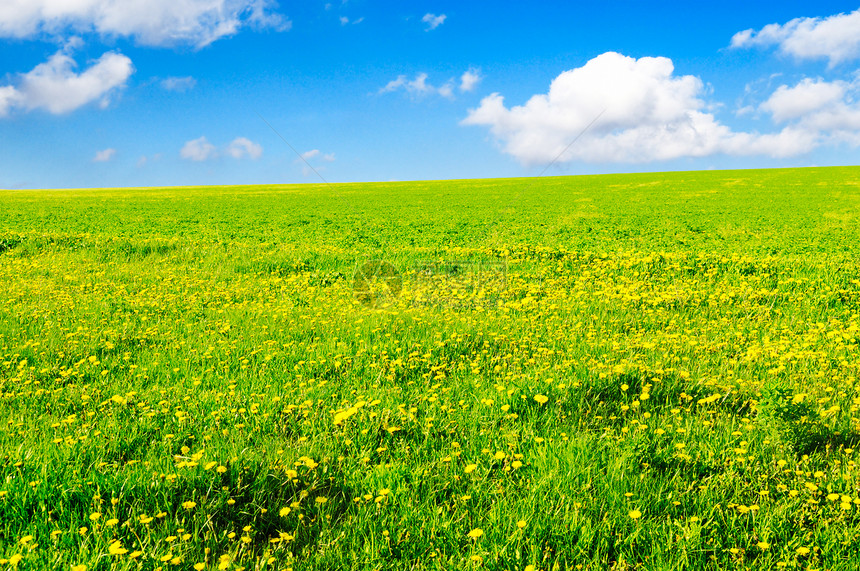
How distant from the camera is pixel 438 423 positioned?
169 inches

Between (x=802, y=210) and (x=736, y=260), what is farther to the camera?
(x=802, y=210)

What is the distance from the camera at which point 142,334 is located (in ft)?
22.6

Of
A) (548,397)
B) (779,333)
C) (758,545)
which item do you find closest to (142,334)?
(548,397)

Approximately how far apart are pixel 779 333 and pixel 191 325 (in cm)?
787

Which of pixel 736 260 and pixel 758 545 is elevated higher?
pixel 736 260

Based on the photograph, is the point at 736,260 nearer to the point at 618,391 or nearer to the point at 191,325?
the point at 618,391

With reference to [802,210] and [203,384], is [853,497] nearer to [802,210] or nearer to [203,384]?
[203,384]

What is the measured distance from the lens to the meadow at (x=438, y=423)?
295 centimetres

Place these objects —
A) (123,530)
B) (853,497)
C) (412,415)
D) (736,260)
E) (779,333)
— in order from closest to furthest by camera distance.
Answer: (123,530), (853,497), (412,415), (779,333), (736,260)

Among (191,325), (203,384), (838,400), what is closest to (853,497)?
(838,400)

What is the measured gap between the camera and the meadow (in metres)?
2.95

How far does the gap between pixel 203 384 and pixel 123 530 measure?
2.33 meters

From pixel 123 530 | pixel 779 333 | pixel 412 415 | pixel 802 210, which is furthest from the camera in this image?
pixel 802 210

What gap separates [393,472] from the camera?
355cm
